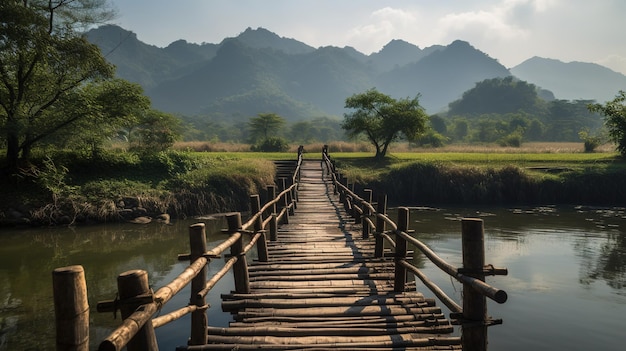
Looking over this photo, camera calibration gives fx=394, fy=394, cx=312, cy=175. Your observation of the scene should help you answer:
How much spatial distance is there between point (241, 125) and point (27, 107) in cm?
12369

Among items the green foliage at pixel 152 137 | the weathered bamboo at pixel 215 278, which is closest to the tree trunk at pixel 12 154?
the green foliage at pixel 152 137

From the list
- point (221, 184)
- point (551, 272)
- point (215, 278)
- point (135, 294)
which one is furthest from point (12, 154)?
point (551, 272)

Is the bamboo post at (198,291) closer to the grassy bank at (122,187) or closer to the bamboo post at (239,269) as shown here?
the bamboo post at (239,269)

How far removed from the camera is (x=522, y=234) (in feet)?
54.0

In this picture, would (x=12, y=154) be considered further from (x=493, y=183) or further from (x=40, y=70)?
(x=493, y=183)

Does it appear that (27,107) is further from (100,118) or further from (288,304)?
(288,304)

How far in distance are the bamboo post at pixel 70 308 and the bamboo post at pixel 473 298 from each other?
302 centimetres

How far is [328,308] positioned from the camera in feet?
17.2

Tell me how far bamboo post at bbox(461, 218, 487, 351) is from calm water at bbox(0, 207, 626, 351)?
4.05 m

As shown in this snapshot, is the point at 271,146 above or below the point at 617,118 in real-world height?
below

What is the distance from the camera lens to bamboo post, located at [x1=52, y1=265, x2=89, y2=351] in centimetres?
202

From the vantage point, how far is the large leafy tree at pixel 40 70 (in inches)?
645

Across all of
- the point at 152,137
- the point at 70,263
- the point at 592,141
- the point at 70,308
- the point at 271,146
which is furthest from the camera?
the point at 271,146

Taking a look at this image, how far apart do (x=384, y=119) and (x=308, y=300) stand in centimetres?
2755
